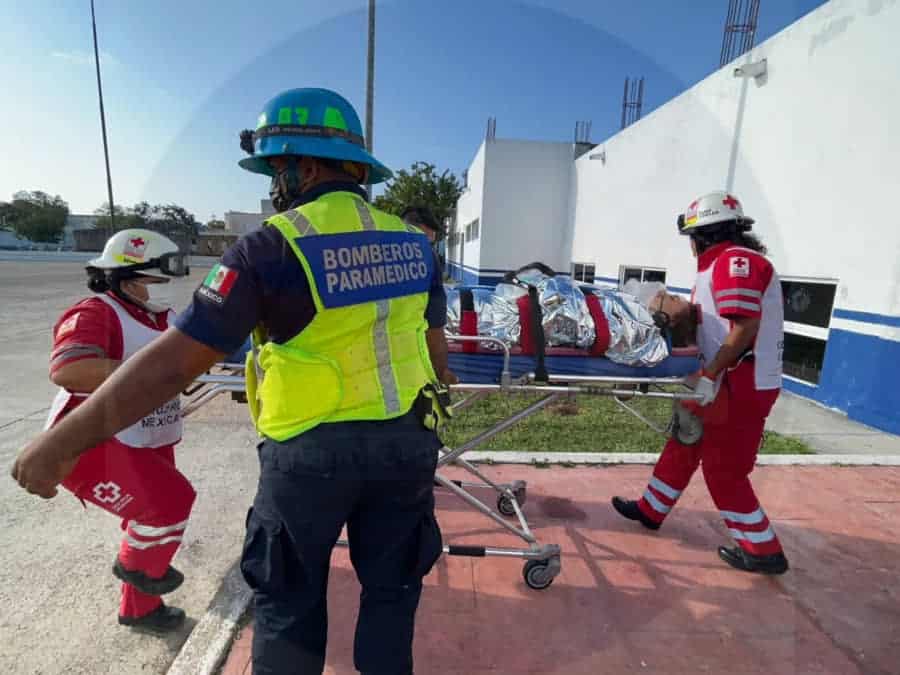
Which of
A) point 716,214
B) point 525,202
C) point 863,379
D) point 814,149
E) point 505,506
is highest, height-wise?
point 525,202

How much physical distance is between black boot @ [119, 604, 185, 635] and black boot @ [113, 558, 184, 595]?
193 millimetres

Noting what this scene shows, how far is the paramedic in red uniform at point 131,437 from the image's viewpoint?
1.72 metres

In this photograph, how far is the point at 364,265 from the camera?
1.25 meters

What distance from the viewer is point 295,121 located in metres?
1.35

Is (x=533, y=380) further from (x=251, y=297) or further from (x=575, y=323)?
(x=251, y=297)

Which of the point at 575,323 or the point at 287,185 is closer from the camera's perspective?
the point at 287,185

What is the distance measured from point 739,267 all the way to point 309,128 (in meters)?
1.96

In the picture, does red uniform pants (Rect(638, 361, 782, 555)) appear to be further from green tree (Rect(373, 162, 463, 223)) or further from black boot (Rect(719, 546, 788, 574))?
green tree (Rect(373, 162, 463, 223))

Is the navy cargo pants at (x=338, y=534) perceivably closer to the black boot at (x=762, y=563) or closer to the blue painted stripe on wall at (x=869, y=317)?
the black boot at (x=762, y=563)

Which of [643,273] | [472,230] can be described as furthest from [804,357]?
[472,230]

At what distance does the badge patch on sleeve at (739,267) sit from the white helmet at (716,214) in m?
0.28

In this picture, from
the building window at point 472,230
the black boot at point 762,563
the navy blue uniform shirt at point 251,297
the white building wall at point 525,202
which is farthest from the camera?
the building window at point 472,230

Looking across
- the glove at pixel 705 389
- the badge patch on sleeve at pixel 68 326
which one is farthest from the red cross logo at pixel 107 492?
the glove at pixel 705 389

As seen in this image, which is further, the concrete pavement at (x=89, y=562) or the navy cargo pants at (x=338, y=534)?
the concrete pavement at (x=89, y=562)
